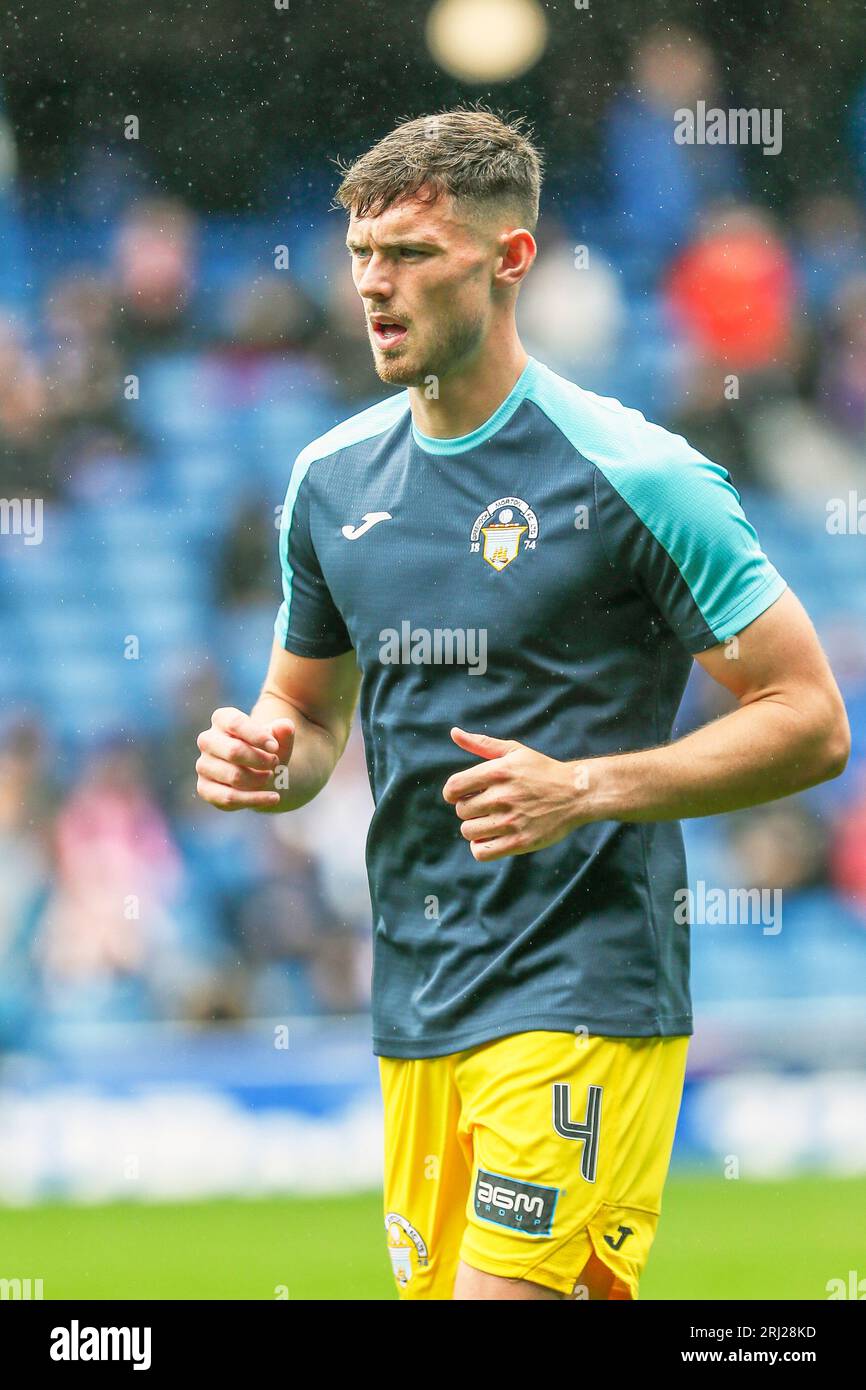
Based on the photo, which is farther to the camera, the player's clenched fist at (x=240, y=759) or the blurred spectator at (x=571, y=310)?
the blurred spectator at (x=571, y=310)

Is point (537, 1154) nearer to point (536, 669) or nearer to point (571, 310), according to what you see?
point (536, 669)

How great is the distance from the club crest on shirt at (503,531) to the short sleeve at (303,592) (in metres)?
0.35

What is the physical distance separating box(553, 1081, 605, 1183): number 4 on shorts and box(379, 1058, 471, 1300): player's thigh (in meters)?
0.21

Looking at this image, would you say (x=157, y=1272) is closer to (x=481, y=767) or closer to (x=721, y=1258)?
(x=721, y=1258)

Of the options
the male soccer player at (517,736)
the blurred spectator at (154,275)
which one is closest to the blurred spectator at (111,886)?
the blurred spectator at (154,275)

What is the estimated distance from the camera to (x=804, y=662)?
8.25 feet

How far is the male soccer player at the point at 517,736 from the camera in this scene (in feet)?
8.11

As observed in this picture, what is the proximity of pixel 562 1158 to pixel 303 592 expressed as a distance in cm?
104

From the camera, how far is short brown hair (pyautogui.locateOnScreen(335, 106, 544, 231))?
8.92 ft

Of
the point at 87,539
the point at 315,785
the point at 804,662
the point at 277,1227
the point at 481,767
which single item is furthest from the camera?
the point at 87,539

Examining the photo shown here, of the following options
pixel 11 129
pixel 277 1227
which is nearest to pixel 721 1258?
pixel 277 1227

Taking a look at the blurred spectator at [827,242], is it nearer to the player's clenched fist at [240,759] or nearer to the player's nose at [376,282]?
the player's nose at [376,282]

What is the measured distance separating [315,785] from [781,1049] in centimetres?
324

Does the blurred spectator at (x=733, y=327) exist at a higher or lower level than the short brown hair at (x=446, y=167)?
higher
